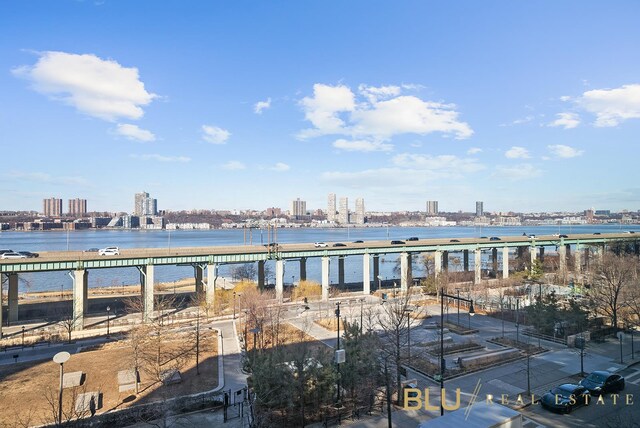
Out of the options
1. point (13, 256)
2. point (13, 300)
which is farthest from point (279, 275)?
point (13, 300)

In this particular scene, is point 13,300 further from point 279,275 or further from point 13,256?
point 279,275

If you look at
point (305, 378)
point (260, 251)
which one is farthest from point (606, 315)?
point (260, 251)

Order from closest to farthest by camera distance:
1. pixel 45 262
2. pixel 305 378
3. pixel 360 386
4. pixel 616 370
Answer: pixel 305 378 < pixel 360 386 < pixel 616 370 < pixel 45 262

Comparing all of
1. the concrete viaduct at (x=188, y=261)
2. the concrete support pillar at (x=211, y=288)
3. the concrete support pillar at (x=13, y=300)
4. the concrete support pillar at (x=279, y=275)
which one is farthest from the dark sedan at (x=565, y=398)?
the concrete support pillar at (x=13, y=300)

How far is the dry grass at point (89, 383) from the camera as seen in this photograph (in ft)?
65.4

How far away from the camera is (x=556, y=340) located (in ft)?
106

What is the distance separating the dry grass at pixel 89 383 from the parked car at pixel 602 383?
2128cm

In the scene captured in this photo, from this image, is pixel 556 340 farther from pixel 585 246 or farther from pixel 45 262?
pixel 585 246

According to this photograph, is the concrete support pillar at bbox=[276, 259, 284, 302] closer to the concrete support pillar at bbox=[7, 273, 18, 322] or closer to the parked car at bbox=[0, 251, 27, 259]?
the parked car at bbox=[0, 251, 27, 259]

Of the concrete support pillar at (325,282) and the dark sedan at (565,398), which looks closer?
the dark sedan at (565,398)

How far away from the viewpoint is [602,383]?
843 inches

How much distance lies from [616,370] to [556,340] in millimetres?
6902

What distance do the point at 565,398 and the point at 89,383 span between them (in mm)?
26737

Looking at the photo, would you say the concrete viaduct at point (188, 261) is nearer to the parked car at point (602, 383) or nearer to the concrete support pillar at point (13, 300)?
the concrete support pillar at point (13, 300)
